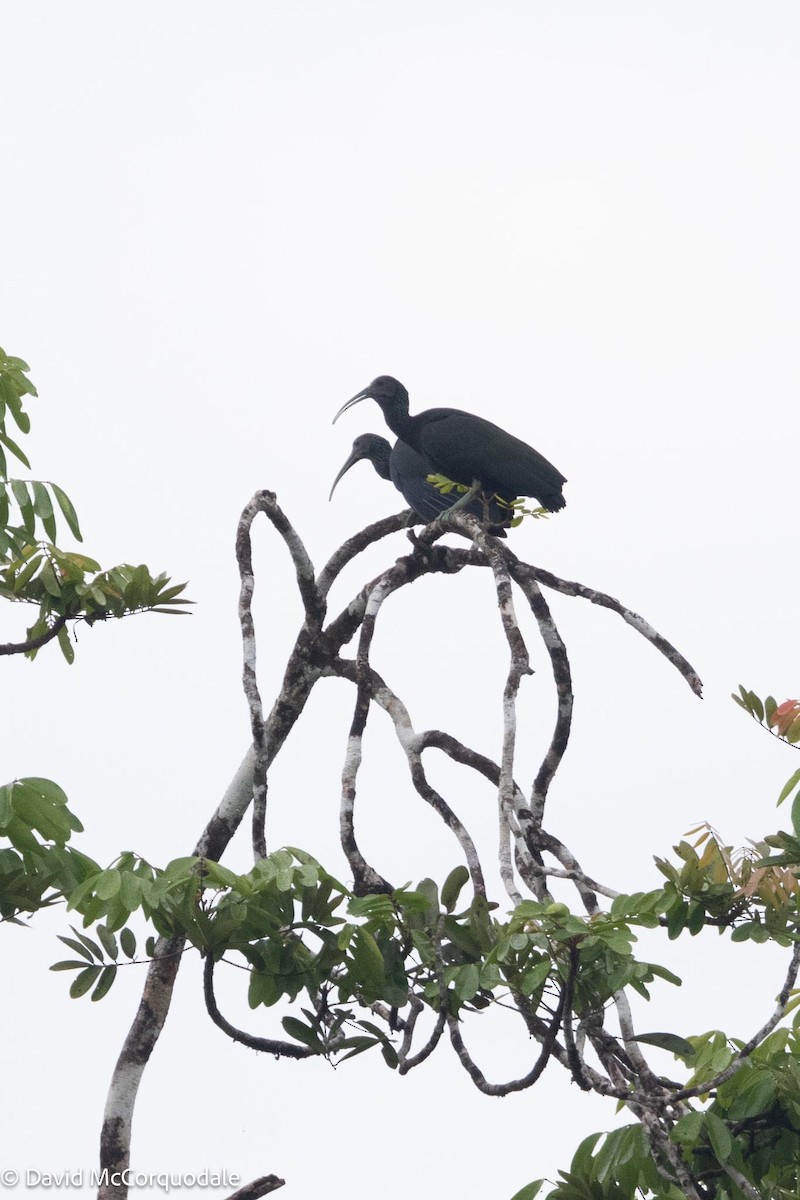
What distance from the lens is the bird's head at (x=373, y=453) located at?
891 cm

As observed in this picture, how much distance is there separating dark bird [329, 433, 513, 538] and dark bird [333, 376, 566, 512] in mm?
91

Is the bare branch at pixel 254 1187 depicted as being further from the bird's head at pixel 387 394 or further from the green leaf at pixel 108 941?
the bird's head at pixel 387 394

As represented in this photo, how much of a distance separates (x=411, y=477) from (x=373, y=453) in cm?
95

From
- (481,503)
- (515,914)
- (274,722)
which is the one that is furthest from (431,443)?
(515,914)

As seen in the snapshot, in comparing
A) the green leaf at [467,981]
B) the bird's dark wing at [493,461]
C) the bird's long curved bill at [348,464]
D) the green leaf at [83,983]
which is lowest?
the green leaf at [467,981]

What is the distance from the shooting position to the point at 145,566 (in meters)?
4.93

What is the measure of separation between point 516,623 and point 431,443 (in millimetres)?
3354

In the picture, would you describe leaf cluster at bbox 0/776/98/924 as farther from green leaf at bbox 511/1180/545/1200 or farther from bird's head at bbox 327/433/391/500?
bird's head at bbox 327/433/391/500

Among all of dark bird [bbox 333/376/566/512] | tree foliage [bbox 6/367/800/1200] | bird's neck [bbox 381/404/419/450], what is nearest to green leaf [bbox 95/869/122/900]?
tree foliage [bbox 6/367/800/1200]

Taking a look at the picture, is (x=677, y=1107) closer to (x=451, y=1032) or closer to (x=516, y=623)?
(x=451, y=1032)

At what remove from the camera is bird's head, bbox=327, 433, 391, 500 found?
8914 millimetres

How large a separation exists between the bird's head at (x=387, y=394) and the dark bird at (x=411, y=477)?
0.81 feet

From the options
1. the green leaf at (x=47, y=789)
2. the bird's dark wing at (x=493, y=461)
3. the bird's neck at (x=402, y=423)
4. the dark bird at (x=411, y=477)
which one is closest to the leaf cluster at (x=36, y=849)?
the green leaf at (x=47, y=789)

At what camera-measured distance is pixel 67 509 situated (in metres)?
4.80
